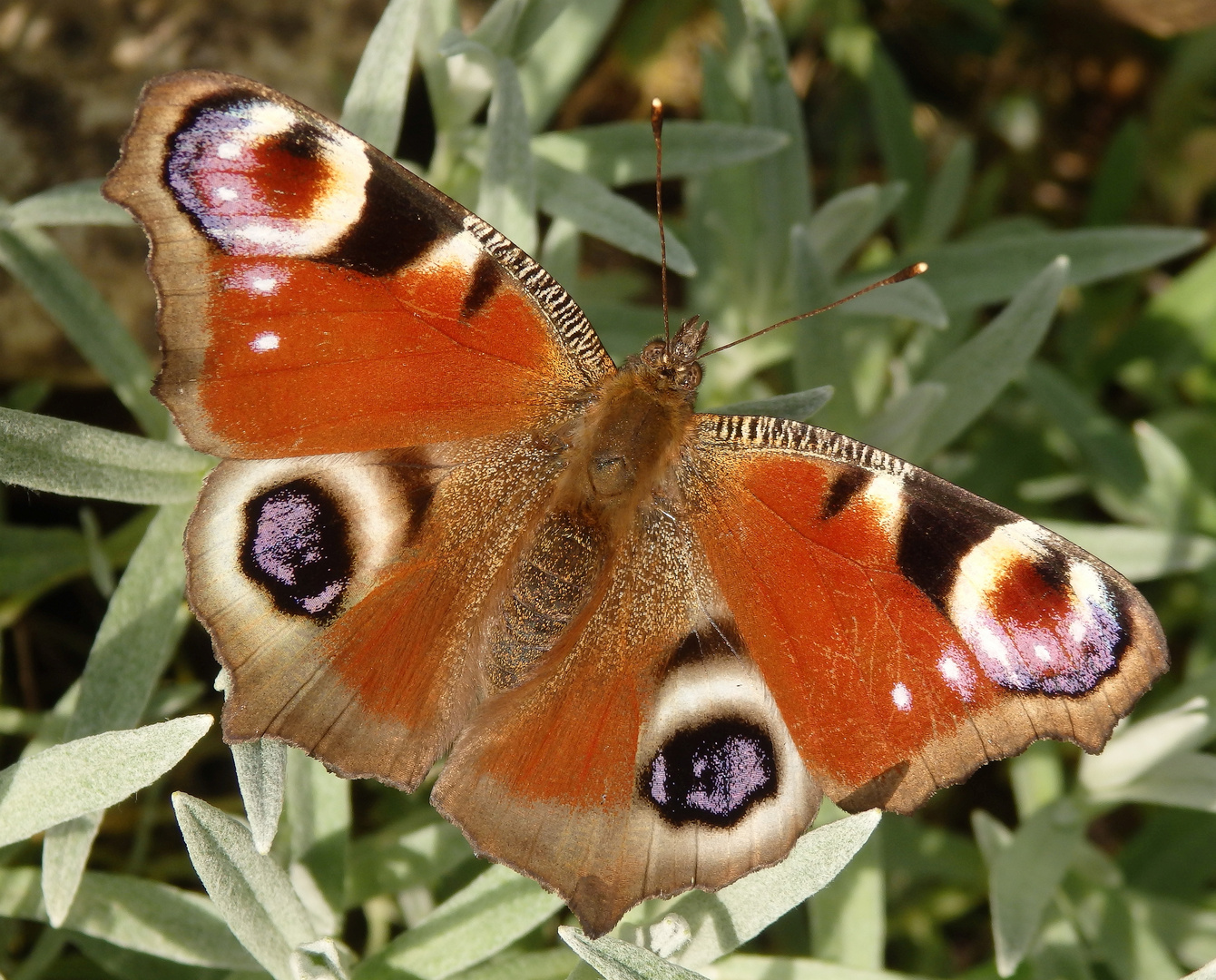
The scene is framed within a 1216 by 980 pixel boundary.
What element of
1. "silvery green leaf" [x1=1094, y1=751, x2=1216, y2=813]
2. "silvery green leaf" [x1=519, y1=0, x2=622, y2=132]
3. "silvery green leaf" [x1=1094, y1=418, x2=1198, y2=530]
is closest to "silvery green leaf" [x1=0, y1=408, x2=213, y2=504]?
"silvery green leaf" [x1=519, y1=0, x2=622, y2=132]

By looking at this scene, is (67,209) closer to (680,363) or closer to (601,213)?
(601,213)

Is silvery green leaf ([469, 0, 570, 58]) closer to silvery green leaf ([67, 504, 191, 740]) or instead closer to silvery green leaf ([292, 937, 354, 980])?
silvery green leaf ([67, 504, 191, 740])

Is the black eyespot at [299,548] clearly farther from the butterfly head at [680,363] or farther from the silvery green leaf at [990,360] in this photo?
the silvery green leaf at [990,360]

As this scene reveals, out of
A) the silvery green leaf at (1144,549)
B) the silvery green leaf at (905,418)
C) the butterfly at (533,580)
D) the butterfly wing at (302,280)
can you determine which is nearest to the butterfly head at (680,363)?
the butterfly at (533,580)

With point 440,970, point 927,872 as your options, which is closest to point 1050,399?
point 927,872

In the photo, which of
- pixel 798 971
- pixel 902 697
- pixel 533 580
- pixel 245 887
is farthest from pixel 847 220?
pixel 245 887

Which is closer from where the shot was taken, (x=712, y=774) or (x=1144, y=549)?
(x=712, y=774)
